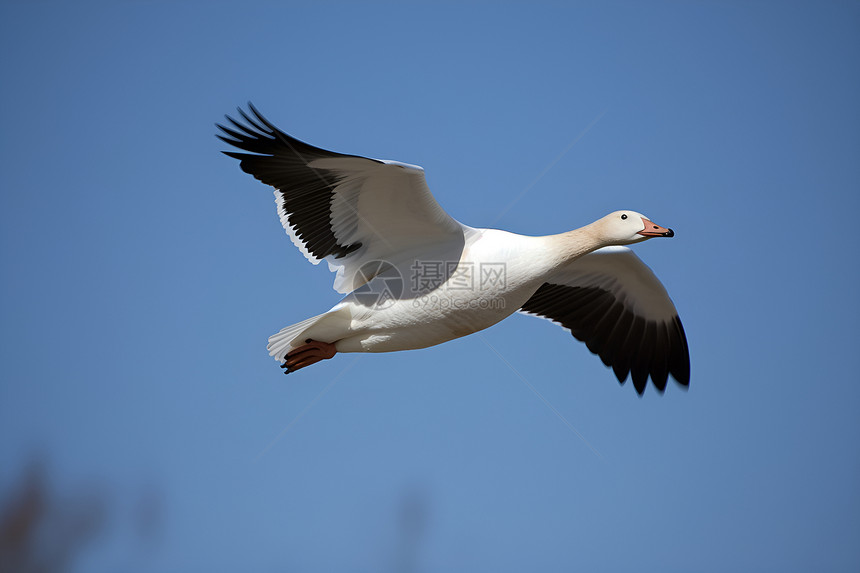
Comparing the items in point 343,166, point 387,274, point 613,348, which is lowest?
point 613,348

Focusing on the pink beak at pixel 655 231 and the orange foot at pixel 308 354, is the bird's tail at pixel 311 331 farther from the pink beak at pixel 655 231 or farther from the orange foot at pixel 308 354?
the pink beak at pixel 655 231

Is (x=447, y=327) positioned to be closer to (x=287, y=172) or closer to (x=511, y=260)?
(x=511, y=260)

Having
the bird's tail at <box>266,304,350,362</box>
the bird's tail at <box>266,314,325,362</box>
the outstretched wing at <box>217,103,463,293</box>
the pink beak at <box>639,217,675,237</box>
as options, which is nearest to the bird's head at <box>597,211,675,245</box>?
the pink beak at <box>639,217,675,237</box>

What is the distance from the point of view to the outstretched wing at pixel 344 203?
6.88 meters

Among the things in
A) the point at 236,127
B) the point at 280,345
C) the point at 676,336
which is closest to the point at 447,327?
the point at 280,345

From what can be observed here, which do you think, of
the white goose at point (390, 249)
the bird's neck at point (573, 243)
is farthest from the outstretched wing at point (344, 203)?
the bird's neck at point (573, 243)

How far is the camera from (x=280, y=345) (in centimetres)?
771

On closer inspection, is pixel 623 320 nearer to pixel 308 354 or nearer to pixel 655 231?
pixel 655 231

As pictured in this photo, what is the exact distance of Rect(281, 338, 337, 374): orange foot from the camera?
7605mm

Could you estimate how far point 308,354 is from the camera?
25.1 ft

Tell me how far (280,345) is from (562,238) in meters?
2.57

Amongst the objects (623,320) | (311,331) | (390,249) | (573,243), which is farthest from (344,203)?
(623,320)

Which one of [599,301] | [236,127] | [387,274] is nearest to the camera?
[236,127]

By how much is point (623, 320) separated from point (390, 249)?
3046 mm
